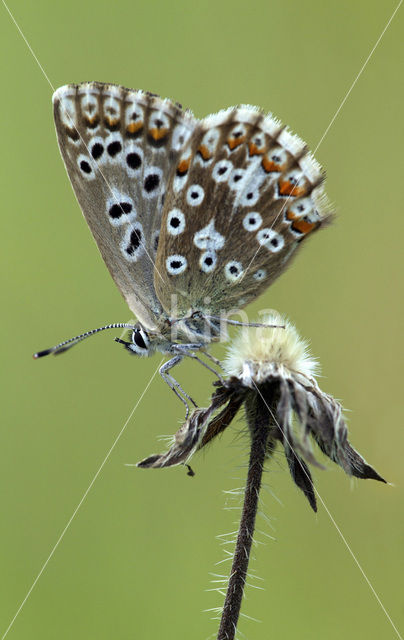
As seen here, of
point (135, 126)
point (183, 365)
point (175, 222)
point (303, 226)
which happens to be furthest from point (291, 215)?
point (183, 365)

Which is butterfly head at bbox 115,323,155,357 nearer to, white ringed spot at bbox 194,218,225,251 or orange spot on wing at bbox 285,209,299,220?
white ringed spot at bbox 194,218,225,251

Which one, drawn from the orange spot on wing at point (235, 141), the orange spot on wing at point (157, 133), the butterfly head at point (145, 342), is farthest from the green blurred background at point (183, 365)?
the orange spot on wing at point (157, 133)

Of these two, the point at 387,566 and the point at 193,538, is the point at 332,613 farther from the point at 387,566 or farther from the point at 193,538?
the point at 193,538

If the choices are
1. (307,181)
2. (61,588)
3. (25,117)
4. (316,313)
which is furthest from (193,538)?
(25,117)

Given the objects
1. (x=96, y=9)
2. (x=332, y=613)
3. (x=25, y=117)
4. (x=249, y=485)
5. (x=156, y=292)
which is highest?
(x=96, y=9)

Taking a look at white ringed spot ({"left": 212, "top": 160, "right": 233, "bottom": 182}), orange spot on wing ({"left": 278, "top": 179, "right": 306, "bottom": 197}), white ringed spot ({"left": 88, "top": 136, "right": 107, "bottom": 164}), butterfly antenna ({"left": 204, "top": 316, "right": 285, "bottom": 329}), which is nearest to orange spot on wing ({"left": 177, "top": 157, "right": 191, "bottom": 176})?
white ringed spot ({"left": 212, "top": 160, "right": 233, "bottom": 182})

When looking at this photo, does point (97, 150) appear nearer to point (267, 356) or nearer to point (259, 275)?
point (259, 275)
